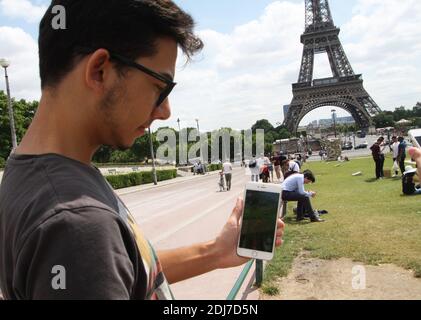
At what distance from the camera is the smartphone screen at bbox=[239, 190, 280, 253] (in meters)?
2.35

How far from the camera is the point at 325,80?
83438 mm

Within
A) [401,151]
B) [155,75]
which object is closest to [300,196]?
[401,151]

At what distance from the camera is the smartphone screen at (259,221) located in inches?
92.4

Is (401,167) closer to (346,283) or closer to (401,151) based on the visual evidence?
(401,151)

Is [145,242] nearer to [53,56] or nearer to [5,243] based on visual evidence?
[5,243]

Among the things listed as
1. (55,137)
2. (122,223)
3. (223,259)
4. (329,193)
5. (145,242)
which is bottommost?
(329,193)

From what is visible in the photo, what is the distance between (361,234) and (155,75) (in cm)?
785

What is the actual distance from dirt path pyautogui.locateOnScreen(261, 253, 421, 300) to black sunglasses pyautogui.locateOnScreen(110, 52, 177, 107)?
13.9ft

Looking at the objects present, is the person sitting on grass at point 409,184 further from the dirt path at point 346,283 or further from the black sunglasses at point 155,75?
the black sunglasses at point 155,75

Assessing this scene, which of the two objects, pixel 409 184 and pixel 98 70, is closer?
pixel 98 70

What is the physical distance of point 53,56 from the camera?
1.25 meters

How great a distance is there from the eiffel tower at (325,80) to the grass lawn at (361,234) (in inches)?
2860
